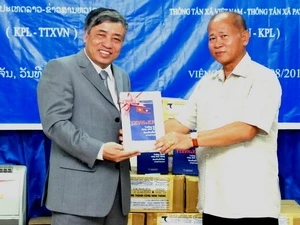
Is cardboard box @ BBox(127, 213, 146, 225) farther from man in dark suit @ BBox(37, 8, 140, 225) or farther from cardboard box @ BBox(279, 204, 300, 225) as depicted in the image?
man in dark suit @ BBox(37, 8, 140, 225)

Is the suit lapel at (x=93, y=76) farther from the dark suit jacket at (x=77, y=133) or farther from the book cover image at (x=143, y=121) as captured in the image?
the book cover image at (x=143, y=121)

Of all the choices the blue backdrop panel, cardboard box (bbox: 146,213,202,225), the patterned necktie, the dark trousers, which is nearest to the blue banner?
the blue backdrop panel

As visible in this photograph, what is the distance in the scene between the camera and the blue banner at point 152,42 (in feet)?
10.3

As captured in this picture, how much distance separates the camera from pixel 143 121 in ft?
6.79

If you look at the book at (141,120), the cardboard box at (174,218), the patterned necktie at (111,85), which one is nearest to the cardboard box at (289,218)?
the cardboard box at (174,218)

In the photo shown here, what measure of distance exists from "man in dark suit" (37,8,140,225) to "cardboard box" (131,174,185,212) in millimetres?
969

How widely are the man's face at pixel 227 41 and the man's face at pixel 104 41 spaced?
362 millimetres

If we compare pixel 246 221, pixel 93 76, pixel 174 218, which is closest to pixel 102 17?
pixel 93 76

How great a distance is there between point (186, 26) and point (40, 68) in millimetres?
913

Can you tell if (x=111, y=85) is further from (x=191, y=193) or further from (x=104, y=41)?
(x=191, y=193)

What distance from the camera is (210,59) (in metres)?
3.22

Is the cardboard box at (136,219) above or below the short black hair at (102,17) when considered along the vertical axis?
below

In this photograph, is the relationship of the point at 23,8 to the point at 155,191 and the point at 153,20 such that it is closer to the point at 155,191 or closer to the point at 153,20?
the point at 153,20

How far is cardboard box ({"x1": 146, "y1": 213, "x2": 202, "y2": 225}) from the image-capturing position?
118 inches
